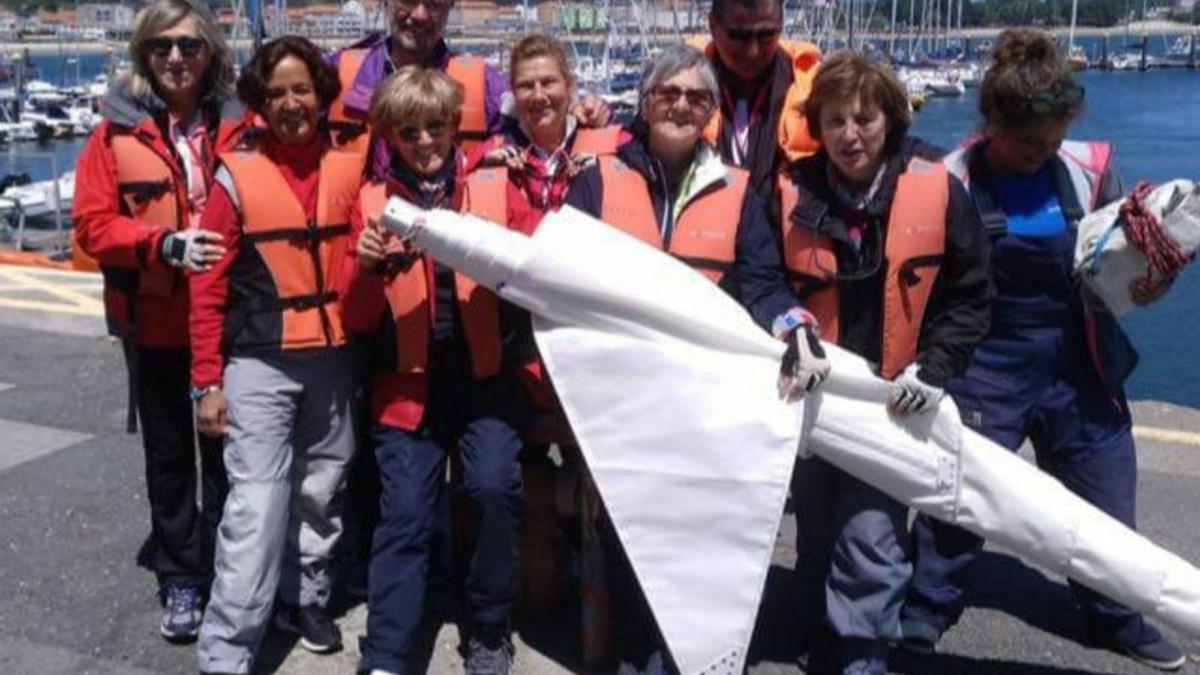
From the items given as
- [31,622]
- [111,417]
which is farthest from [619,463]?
[111,417]

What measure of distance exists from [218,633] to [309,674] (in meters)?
0.31

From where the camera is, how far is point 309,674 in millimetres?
3977

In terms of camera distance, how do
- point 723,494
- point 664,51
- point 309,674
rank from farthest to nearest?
point 309,674
point 664,51
point 723,494

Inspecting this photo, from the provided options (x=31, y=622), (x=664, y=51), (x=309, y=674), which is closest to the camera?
(x=664, y=51)

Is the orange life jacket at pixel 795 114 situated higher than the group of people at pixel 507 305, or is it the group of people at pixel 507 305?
the orange life jacket at pixel 795 114

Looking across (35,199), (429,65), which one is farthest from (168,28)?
(35,199)

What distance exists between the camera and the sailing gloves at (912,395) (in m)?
3.58

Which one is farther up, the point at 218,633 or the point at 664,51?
the point at 664,51

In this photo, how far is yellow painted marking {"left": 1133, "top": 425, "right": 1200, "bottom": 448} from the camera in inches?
235

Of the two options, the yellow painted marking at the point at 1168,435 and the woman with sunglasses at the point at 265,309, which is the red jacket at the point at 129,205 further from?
the yellow painted marking at the point at 1168,435

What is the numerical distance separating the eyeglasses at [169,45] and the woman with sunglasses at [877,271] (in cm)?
187

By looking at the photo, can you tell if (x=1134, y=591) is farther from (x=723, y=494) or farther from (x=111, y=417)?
(x=111, y=417)

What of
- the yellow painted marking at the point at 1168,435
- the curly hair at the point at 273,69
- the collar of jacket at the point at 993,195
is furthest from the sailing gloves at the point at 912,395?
the yellow painted marking at the point at 1168,435

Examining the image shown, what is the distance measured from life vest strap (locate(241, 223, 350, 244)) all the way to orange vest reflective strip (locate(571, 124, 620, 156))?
0.78 metres
